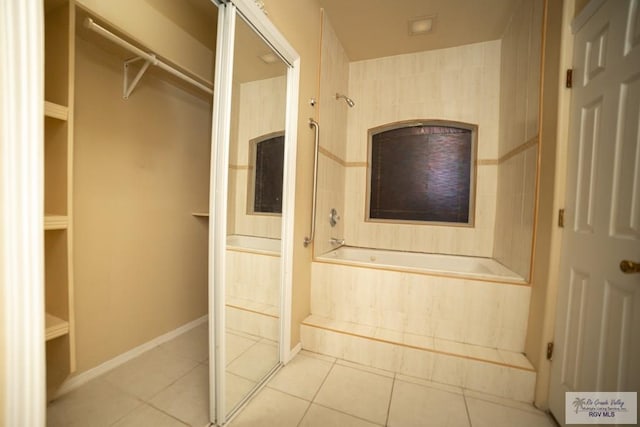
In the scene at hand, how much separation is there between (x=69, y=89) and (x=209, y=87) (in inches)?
41.0

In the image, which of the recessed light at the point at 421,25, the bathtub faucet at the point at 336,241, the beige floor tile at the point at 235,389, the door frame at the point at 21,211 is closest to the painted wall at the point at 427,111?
the bathtub faucet at the point at 336,241

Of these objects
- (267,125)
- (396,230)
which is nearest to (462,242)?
(396,230)

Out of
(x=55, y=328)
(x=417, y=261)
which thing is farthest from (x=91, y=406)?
(x=417, y=261)

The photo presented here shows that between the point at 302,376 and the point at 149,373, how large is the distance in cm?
101

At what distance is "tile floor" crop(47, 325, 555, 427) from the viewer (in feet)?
4.31

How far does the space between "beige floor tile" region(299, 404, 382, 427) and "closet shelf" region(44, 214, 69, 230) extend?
1.48 meters

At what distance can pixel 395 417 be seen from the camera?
1355 millimetres

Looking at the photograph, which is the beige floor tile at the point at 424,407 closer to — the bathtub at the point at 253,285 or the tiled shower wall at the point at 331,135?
the bathtub at the point at 253,285

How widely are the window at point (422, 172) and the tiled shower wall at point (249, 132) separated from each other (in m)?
1.53

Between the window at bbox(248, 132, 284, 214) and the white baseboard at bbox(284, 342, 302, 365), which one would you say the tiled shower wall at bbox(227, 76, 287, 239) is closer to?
the window at bbox(248, 132, 284, 214)

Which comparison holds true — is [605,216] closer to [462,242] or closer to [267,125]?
[462,242]

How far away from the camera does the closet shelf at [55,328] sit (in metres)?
1.08

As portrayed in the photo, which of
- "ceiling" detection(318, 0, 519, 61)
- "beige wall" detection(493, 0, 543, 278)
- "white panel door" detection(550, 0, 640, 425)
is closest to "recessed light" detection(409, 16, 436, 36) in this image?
"ceiling" detection(318, 0, 519, 61)

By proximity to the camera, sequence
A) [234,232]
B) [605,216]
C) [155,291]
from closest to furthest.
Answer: [605,216], [234,232], [155,291]
